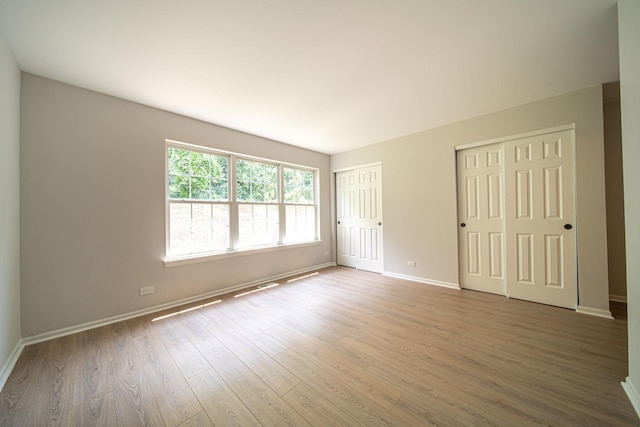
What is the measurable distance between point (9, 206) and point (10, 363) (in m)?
1.28

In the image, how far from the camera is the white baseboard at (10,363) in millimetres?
1597

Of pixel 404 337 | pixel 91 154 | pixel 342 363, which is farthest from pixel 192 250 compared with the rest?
pixel 404 337

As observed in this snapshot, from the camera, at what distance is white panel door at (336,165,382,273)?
448cm

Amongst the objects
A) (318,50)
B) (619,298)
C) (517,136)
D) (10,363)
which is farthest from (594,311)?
(10,363)

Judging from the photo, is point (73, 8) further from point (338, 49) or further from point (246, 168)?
point (246, 168)

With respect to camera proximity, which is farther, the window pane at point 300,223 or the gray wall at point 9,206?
the window pane at point 300,223

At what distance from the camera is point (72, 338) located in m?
2.18

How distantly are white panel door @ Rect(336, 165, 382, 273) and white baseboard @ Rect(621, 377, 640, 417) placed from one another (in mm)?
3069

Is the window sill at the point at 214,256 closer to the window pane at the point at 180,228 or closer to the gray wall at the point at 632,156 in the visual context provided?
the window pane at the point at 180,228

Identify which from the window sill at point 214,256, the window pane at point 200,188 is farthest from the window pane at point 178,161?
the window sill at point 214,256

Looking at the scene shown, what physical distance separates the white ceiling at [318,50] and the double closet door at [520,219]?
2.32ft

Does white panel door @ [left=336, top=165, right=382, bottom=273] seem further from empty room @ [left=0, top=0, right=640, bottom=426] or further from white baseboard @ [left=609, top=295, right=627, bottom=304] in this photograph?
white baseboard @ [left=609, top=295, right=627, bottom=304]

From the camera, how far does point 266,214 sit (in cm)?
410

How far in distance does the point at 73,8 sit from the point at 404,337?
3.68m
